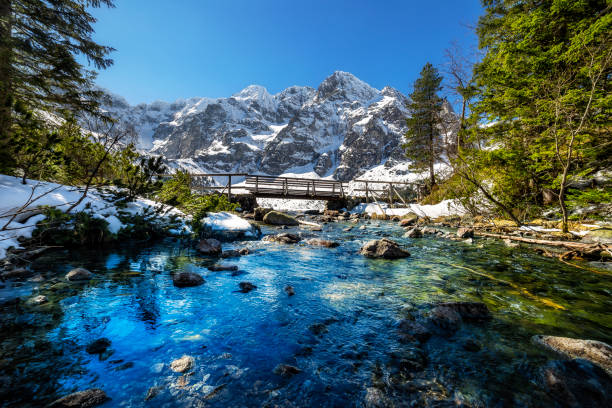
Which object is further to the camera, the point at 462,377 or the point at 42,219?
the point at 42,219

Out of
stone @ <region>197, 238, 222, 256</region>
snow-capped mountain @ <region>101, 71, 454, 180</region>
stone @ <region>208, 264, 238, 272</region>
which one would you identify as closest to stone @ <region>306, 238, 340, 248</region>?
stone @ <region>197, 238, 222, 256</region>

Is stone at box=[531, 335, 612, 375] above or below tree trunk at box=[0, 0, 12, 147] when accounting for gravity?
below

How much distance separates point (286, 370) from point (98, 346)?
1915 mm

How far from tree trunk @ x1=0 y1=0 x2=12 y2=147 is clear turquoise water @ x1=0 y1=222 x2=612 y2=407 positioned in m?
→ 3.21

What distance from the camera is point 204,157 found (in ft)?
573

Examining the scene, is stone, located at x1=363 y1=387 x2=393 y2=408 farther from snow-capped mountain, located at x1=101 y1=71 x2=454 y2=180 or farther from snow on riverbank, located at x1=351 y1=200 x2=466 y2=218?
snow-capped mountain, located at x1=101 y1=71 x2=454 y2=180

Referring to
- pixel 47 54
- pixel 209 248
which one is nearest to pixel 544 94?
pixel 209 248

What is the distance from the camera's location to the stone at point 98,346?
2221mm

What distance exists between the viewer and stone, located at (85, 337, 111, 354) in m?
2.22

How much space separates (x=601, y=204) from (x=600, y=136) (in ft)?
8.22

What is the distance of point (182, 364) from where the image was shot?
2096mm

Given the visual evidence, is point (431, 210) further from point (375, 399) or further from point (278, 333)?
point (375, 399)

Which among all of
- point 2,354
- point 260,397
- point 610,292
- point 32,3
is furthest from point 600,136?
point 32,3

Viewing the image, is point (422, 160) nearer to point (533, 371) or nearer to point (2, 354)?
point (533, 371)
